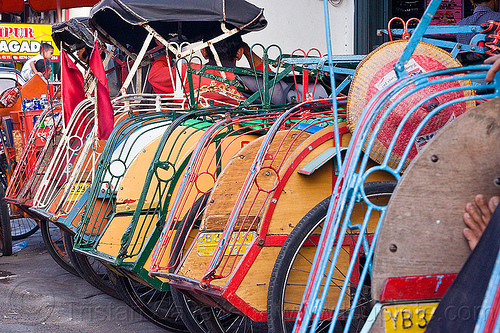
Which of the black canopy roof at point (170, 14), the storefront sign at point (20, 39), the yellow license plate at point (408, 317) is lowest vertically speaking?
the yellow license plate at point (408, 317)

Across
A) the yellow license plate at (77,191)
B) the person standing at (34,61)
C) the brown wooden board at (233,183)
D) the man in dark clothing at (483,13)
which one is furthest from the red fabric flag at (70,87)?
the man in dark clothing at (483,13)

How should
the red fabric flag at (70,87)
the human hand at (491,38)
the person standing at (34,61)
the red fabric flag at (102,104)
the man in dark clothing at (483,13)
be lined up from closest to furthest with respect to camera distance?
the human hand at (491,38)
the man in dark clothing at (483,13)
the red fabric flag at (102,104)
the red fabric flag at (70,87)
the person standing at (34,61)

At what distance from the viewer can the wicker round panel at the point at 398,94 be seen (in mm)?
2891

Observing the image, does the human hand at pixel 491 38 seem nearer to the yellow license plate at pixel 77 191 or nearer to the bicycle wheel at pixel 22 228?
the yellow license plate at pixel 77 191

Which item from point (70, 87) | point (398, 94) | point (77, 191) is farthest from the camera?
point (70, 87)

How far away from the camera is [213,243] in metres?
3.33

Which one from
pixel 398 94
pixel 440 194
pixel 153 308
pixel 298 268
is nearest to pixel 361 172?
pixel 440 194

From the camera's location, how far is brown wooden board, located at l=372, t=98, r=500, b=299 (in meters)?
2.08

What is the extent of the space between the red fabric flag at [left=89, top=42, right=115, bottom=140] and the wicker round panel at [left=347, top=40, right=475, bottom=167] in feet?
8.70

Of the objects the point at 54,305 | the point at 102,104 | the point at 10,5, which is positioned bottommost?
the point at 54,305

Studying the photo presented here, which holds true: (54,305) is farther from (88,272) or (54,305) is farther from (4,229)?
(4,229)

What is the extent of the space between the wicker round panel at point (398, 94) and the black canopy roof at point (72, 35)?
4.53 m

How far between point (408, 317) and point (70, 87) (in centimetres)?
434

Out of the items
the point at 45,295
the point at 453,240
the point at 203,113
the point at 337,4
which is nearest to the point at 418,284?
the point at 453,240
